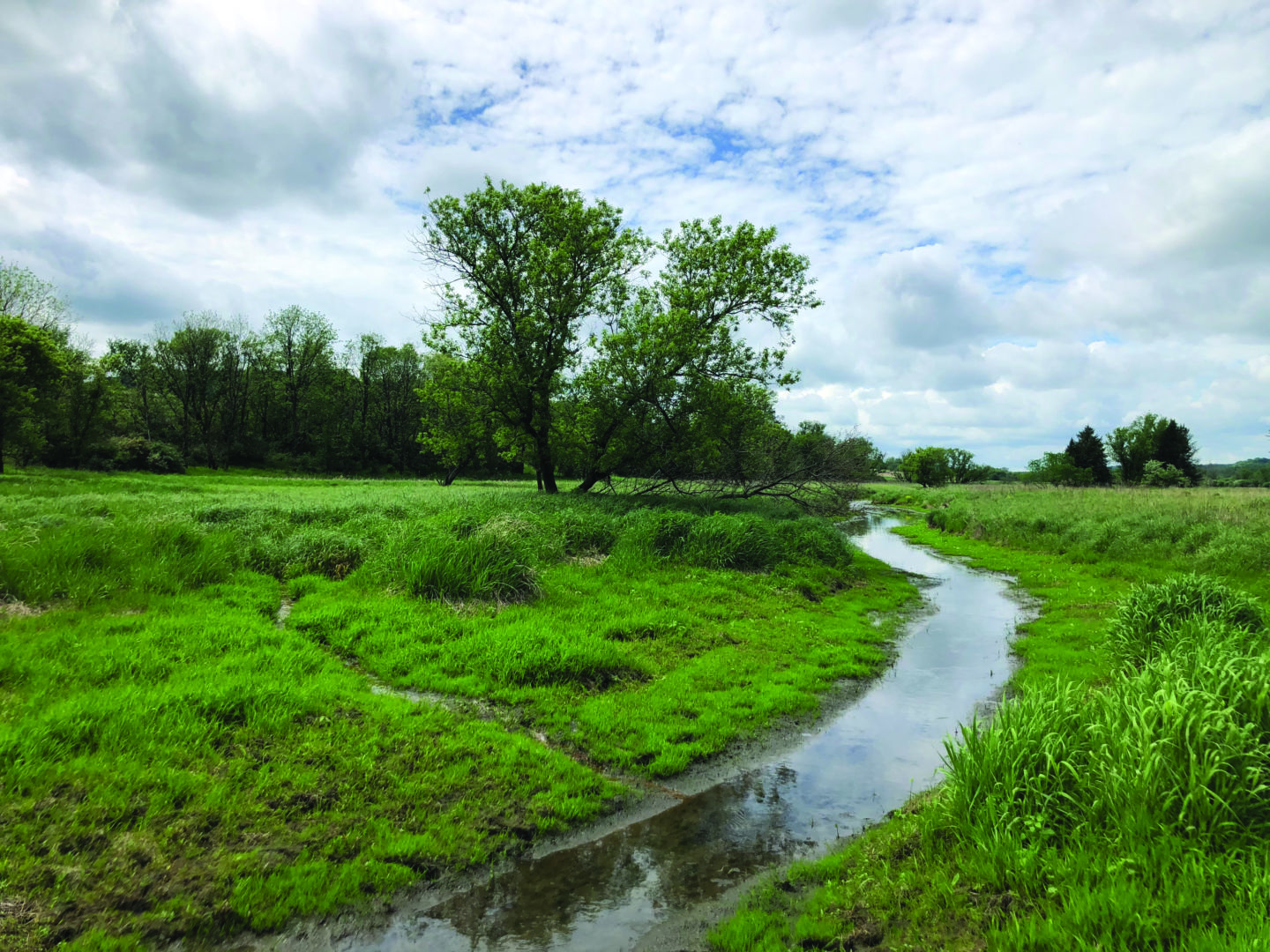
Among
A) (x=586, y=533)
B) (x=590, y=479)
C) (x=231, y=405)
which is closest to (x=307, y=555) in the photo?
(x=586, y=533)

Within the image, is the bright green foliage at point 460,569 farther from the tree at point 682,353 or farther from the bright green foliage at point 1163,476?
the bright green foliage at point 1163,476

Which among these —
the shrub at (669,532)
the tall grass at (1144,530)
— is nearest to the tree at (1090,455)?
the tall grass at (1144,530)

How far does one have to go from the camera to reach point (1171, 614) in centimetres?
907

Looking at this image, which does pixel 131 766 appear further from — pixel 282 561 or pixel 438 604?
pixel 282 561

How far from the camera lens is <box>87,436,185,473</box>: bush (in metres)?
44.3

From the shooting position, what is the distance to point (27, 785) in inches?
180

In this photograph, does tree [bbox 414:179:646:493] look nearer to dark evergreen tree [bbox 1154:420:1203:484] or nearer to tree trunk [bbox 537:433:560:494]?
tree trunk [bbox 537:433:560:494]

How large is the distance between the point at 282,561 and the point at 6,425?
3457 centimetres

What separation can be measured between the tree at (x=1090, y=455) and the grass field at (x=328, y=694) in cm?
7872

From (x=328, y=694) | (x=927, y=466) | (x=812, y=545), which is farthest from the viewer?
(x=927, y=466)

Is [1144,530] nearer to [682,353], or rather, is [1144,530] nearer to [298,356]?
[682,353]

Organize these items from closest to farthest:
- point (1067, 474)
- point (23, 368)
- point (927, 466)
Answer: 1. point (23, 368)
2. point (1067, 474)
3. point (927, 466)

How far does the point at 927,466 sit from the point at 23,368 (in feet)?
372

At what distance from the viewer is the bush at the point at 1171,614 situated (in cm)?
870
